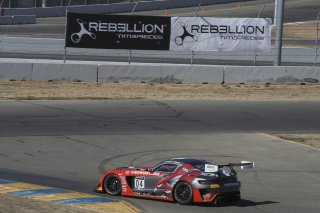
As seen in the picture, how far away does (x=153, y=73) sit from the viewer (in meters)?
28.9

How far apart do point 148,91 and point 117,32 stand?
4.67 metres

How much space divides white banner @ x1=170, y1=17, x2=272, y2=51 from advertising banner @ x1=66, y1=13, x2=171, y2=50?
1.76ft

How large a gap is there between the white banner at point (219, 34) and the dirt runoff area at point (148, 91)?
330 centimetres

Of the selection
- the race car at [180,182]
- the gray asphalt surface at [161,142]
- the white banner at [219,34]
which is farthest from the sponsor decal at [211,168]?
the white banner at [219,34]

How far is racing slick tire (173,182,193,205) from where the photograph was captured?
12.2 metres

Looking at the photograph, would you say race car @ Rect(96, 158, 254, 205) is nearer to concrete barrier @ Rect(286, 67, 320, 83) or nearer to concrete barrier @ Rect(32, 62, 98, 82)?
concrete barrier @ Rect(32, 62, 98, 82)

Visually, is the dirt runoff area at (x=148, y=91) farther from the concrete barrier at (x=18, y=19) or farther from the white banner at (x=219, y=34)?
the concrete barrier at (x=18, y=19)

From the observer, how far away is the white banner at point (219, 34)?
102 ft

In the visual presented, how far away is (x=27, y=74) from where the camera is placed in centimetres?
2784

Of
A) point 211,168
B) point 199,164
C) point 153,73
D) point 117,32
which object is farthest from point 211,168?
point 117,32

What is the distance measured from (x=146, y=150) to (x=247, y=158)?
7.74 ft

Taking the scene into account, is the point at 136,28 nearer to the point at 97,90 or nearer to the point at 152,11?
the point at 97,90

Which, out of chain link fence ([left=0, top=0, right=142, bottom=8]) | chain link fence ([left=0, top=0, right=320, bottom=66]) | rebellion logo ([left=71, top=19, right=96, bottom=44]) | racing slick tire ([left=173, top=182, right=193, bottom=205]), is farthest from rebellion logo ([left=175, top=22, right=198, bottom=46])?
chain link fence ([left=0, top=0, right=142, bottom=8])

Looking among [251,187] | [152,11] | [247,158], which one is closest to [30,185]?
[251,187]
